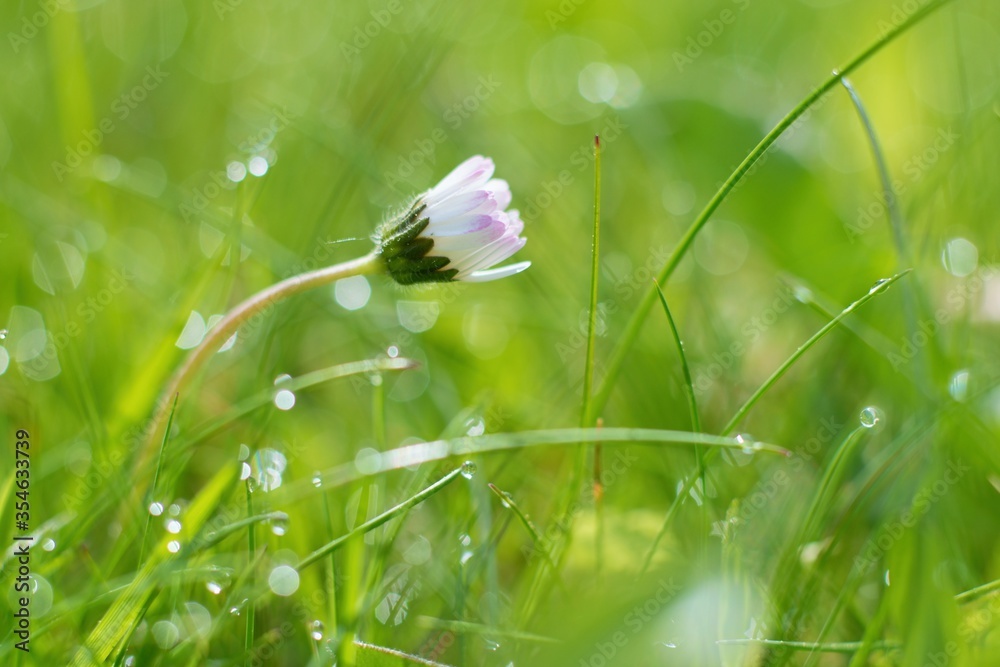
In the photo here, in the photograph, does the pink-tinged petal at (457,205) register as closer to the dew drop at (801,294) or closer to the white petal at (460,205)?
the white petal at (460,205)

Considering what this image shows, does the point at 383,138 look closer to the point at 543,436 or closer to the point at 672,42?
the point at 672,42

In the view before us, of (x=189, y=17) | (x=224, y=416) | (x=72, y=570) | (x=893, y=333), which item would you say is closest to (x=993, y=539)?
(x=893, y=333)
